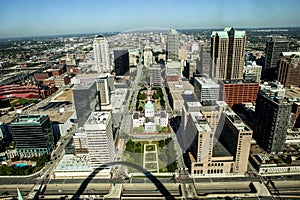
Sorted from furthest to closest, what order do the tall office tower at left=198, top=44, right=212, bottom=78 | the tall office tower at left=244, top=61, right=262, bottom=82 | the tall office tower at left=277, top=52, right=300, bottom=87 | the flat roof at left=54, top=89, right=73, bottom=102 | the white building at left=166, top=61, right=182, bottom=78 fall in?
the white building at left=166, top=61, right=182, bottom=78, the flat roof at left=54, top=89, right=73, bottom=102, the tall office tower at left=277, top=52, right=300, bottom=87, the tall office tower at left=244, top=61, right=262, bottom=82, the tall office tower at left=198, top=44, right=212, bottom=78

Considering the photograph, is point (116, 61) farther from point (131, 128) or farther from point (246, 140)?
point (246, 140)

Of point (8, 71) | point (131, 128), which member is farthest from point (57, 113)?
point (8, 71)

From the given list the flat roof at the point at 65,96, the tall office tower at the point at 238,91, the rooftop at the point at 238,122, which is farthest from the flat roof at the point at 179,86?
the flat roof at the point at 65,96

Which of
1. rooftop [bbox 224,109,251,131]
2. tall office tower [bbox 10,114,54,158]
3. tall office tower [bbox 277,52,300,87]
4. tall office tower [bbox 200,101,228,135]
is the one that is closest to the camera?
rooftop [bbox 224,109,251,131]

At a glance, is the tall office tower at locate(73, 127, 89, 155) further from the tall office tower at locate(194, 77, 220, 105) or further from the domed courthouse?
the tall office tower at locate(194, 77, 220, 105)

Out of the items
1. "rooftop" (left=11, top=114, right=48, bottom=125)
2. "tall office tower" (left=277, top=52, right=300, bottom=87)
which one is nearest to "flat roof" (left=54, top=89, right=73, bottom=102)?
"rooftop" (left=11, top=114, right=48, bottom=125)

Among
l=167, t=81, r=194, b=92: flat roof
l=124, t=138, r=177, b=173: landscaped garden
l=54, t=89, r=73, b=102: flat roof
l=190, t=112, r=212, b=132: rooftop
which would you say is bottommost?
l=124, t=138, r=177, b=173: landscaped garden
